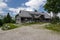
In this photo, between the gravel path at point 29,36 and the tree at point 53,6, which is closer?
the gravel path at point 29,36

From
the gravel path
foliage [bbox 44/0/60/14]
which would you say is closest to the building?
foliage [bbox 44/0/60/14]

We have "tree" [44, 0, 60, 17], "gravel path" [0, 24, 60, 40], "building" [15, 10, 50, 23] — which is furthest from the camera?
"building" [15, 10, 50, 23]

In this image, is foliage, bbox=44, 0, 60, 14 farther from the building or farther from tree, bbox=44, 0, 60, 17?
the building

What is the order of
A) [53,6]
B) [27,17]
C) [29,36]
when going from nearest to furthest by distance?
[29,36]
[53,6]
[27,17]

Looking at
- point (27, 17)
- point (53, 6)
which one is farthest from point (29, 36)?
point (27, 17)

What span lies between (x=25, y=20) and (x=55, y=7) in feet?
49.8

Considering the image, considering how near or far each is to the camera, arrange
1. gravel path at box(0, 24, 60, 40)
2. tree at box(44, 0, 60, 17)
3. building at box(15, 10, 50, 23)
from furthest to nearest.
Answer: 1. building at box(15, 10, 50, 23)
2. tree at box(44, 0, 60, 17)
3. gravel path at box(0, 24, 60, 40)

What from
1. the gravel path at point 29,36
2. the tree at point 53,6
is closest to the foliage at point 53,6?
the tree at point 53,6

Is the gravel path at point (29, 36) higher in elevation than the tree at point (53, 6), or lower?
lower

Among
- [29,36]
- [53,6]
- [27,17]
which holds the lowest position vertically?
[27,17]

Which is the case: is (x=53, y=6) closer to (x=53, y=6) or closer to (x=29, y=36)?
(x=53, y=6)

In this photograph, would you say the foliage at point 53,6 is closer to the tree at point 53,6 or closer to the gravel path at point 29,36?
the tree at point 53,6

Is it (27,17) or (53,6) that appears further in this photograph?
(27,17)

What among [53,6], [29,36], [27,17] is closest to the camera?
[29,36]
